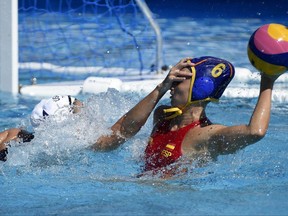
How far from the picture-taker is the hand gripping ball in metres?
3.43

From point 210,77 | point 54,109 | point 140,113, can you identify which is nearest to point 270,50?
point 210,77

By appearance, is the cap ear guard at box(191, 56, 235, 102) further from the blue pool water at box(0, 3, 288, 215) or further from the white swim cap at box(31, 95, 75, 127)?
the white swim cap at box(31, 95, 75, 127)

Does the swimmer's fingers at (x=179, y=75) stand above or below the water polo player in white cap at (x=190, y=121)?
above

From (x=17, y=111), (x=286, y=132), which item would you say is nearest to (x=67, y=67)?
(x=17, y=111)

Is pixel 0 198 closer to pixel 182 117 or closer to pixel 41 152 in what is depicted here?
pixel 41 152

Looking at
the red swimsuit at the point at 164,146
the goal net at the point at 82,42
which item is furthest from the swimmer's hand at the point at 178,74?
the goal net at the point at 82,42

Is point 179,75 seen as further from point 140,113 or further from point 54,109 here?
point 54,109

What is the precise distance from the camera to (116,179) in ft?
13.3

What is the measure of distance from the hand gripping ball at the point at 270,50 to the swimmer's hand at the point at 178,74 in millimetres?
306

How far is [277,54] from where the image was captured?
11.3ft

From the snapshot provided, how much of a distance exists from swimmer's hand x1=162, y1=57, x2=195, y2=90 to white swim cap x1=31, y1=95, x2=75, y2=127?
2.88 ft

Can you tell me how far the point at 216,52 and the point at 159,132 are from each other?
5.44m

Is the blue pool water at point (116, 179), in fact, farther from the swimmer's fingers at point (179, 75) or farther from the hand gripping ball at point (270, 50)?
the hand gripping ball at point (270, 50)

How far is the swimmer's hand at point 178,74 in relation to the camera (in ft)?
11.9
